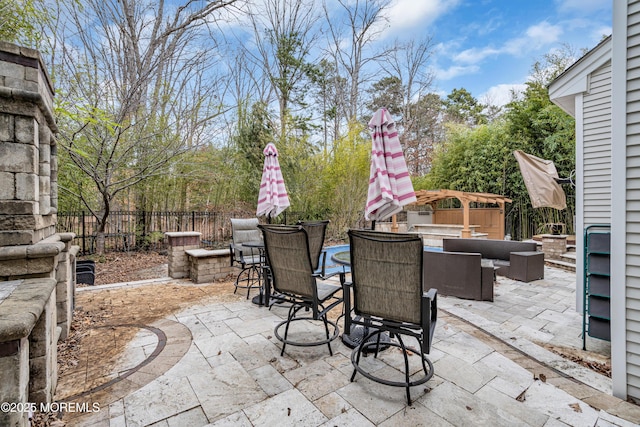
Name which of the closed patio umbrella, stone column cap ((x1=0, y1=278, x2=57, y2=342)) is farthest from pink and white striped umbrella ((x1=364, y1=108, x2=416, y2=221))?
the closed patio umbrella

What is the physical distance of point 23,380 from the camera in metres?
1.30

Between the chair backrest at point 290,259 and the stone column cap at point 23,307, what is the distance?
148 centimetres

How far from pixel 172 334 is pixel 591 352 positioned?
13.4ft

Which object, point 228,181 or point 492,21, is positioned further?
point 492,21

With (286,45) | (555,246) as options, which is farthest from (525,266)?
(286,45)

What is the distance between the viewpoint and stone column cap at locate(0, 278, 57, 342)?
115 cm

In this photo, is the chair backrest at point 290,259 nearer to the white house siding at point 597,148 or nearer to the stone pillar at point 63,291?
the stone pillar at point 63,291

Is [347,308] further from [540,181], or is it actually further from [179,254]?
[540,181]

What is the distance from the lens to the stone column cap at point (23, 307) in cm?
115

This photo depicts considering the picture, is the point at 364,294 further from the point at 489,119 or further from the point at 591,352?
the point at 489,119

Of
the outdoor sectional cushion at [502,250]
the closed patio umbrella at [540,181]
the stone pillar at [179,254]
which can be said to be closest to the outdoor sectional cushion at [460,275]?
the outdoor sectional cushion at [502,250]

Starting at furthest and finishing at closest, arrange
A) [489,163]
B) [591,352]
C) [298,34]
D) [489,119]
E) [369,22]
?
[489,119] → [369,22] → [298,34] → [489,163] → [591,352]

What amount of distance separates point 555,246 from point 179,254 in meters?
8.49

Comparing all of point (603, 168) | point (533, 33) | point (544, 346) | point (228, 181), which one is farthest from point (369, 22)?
point (544, 346)
